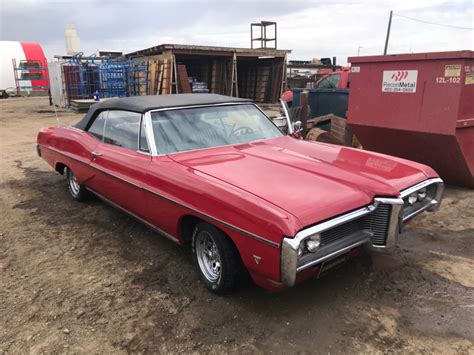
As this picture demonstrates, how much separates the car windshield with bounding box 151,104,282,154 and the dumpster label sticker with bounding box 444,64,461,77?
98.9 inches

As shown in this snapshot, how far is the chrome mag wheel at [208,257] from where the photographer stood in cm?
307

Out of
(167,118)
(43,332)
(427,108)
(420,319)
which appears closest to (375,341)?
(420,319)

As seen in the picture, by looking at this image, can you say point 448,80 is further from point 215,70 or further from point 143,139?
point 215,70

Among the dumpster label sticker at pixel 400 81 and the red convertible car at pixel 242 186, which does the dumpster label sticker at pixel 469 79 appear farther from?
the red convertible car at pixel 242 186

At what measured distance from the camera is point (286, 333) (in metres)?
2.64

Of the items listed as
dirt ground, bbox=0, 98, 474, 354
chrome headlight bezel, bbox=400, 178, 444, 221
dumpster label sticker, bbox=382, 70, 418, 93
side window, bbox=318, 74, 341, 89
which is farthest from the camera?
side window, bbox=318, 74, 341, 89

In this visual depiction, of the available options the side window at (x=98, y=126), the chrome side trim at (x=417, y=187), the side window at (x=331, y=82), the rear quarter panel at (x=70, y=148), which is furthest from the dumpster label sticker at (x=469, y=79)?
the side window at (x=331, y=82)

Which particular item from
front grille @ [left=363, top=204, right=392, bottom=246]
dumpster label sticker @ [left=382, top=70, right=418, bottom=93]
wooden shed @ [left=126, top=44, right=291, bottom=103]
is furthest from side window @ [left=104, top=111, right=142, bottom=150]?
wooden shed @ [left=126, top=44, right=291, bottom=103]

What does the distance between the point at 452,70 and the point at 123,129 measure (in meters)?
4.20

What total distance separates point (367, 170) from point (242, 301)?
146cm

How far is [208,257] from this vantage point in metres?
3.20

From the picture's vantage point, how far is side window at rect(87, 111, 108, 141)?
15.2 feet

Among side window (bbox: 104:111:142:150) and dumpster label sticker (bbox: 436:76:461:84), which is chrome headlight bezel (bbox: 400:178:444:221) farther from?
side window (bbox: 104:111:142:150)

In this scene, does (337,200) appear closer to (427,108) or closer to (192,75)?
(427,108)
